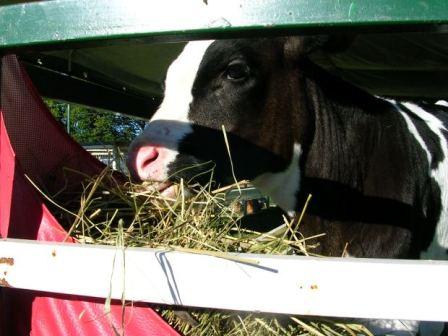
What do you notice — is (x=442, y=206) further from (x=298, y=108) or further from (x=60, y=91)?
(x=60, y=91)

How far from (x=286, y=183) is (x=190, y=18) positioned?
1.71 metres

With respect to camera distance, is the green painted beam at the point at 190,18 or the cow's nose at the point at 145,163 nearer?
the green painted beam at the point at 190,18

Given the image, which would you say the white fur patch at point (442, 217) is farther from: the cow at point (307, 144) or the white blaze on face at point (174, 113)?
the white blaze on face at point (174, 113)

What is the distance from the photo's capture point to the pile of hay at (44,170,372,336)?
1299 mm

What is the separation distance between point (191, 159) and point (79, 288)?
1029mm

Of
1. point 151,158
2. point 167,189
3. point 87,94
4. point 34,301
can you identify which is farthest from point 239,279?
point 87,94

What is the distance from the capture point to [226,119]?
7.76ft

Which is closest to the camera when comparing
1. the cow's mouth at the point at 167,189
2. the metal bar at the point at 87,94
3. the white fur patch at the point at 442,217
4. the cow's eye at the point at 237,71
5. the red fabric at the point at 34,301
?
the red fabric at the point at 34,301

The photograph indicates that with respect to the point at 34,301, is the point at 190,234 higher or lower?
higher

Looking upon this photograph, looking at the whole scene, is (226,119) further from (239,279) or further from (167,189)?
(239,279)

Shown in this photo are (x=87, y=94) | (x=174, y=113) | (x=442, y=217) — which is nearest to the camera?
(x=174, y=113)

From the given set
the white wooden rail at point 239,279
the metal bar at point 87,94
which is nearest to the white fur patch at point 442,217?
the white wooden rail at point 239,279

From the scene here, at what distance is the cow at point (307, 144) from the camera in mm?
2291

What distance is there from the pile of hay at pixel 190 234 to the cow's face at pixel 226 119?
14 centimetres
